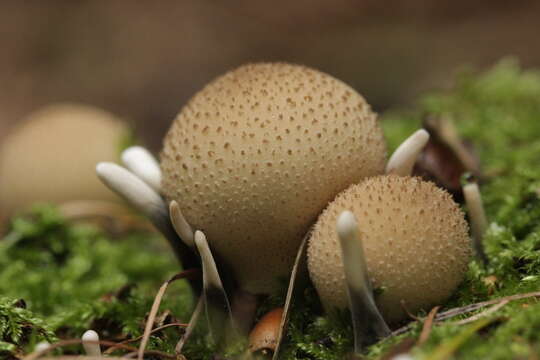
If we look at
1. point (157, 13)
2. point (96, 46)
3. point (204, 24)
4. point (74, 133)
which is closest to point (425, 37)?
point (204, 24)

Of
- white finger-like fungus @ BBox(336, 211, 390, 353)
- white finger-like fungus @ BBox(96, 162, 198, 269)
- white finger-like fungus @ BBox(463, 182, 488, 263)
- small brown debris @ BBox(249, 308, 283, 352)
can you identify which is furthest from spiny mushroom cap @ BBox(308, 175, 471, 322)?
white finger-like fungus @ BBox(96, 162, 198, 269)

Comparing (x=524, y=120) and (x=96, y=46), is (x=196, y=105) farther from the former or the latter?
(x=96, y=46)

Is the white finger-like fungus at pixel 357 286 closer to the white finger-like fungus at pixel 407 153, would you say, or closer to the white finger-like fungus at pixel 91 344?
the white finger-like fungus at pixel 407 153

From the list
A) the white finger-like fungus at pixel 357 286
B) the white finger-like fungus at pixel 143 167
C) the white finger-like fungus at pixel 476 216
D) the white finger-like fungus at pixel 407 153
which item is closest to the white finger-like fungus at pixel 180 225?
the white finger-like fungus at pixel 143 167

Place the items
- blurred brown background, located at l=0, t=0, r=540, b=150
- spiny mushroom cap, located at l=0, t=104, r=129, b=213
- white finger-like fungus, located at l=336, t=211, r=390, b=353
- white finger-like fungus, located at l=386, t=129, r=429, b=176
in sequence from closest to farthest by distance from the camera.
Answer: white finger-like fungus, located at l=336, t=211, r=390, b=353, white finger-like fungus, located at l=386, t=129, r=429, b=176, spiny mushroom cap, located at l=0, t=104, r=129, b=213, blurred brown background, located at l=0, t=0, r=540, b=150

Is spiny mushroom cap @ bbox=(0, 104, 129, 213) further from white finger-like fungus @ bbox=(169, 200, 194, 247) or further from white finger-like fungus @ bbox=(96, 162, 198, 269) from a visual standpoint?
white finger-like fungus @ bbox=(169, 200, 194, 247)

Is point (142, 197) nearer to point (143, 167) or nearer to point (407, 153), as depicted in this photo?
point (143, 167)
